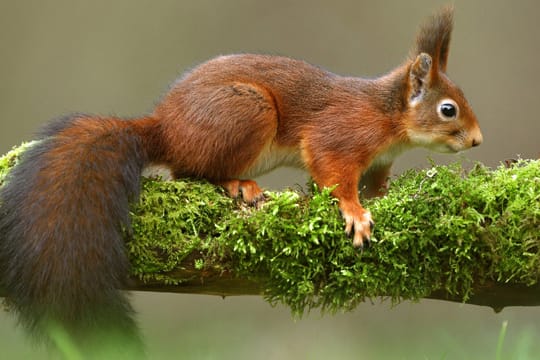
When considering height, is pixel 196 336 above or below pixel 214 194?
below

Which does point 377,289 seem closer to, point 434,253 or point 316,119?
point 434,253

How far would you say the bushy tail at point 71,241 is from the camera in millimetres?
1717

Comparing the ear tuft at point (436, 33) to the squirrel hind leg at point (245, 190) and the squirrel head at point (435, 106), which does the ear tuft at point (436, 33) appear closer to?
the squirrel head at point (435, 106)

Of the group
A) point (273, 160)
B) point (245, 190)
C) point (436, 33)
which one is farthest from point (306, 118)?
point (436, 33)

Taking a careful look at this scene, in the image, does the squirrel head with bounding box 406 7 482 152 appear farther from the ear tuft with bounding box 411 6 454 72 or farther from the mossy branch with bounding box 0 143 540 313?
the mossy branch with bounding box 0 143 540 313

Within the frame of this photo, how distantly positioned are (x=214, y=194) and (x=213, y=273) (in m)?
0.24

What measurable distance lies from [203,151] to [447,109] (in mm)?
815

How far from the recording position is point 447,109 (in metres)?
2.40

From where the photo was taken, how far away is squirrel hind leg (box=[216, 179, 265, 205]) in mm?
2111

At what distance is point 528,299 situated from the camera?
6.68 ft

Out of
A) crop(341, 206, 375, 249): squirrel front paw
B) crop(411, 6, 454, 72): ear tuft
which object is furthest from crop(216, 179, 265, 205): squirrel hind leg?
crop(411, 6, 454, 72): ear tuft

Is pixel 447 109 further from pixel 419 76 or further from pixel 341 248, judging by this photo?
pixel 341 248

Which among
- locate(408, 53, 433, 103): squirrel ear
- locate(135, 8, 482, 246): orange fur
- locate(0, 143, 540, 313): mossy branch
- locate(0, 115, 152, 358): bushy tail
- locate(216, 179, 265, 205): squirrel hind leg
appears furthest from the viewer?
locate(408, 53, 433, 103): squirrel ear

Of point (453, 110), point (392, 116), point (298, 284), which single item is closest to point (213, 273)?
point (298, 284)
